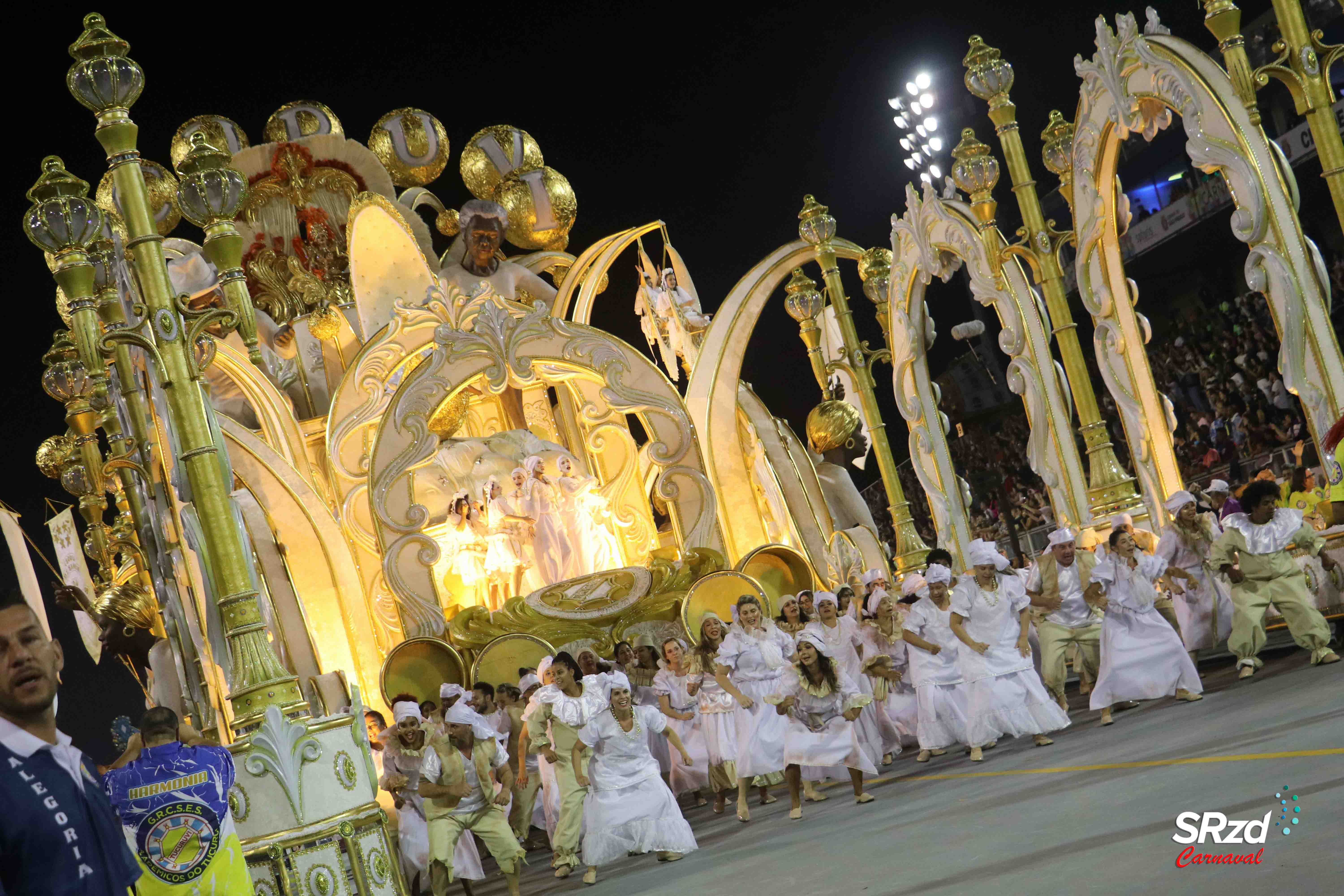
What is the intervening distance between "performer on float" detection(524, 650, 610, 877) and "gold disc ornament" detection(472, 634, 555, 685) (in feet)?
16.0

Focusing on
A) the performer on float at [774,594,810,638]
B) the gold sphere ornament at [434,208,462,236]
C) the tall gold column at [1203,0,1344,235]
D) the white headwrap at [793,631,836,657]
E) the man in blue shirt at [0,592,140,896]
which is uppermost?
the gold sphere ornament at [434,208,462,236]

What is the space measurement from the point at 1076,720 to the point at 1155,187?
18465mm

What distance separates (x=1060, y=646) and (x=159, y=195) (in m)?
13.4

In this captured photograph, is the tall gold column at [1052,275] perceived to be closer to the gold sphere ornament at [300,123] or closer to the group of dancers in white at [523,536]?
the group of dancers in white at [523,536]

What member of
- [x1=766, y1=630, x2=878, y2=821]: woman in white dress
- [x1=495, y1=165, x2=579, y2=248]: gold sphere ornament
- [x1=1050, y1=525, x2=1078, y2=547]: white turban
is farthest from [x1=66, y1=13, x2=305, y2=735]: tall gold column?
[x1=495, y1=165, x2=579, y2=248]: gold sphere ornament

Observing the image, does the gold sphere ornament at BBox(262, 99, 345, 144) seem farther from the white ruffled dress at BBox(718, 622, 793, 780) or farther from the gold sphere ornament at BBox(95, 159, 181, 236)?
the white ruffled dress at BBox(718, 622, 793, 780)

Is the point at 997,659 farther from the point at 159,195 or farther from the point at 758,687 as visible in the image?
the point at 159,195

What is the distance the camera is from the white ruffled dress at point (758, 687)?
11.1 m

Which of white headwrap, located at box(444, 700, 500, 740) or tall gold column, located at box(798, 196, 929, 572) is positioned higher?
tall gold column, located at box(798, 196, 929, 572)

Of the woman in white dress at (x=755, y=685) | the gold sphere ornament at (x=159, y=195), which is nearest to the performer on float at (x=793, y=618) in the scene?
the woman in white dress at (x=755, y=685)

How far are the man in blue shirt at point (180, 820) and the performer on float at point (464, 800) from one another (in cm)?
392

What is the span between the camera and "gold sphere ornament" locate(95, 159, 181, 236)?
62.3 feet

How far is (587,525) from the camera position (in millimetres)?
17234

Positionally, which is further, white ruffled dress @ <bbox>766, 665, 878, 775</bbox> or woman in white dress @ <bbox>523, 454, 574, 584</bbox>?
woman in white dress @ <bbox>523, 454, 574, 584</bbox>
